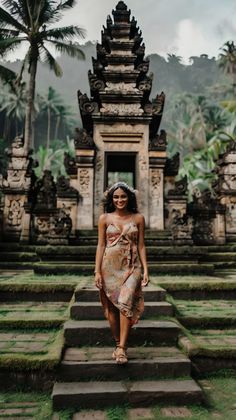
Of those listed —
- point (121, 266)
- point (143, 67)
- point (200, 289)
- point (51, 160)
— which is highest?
point (51, 160)

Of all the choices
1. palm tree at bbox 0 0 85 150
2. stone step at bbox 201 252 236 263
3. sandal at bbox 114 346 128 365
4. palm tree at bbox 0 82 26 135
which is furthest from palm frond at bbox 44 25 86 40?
palm tree at bbox 0 82 26 135

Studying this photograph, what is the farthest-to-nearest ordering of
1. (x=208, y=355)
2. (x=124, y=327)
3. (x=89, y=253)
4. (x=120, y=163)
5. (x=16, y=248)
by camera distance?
(x=120, y=163) → (x=16, y=248) → (x=89, y=253) → (x=208, y=355) → (x=124, y=327)

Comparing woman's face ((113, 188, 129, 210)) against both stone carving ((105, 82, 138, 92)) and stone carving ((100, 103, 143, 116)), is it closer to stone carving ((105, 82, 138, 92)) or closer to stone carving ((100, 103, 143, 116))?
stone carving ((100, 103, 143, 116))

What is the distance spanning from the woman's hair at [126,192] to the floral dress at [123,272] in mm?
196

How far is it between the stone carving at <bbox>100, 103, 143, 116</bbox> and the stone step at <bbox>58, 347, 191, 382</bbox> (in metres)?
7.36

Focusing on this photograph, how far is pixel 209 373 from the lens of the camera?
374cm

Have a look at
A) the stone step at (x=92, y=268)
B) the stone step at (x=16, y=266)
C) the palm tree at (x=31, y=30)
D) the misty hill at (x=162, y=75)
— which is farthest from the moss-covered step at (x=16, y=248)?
the misty hill at (x=162, y=75)

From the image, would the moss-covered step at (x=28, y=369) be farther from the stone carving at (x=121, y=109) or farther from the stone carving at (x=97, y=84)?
the stone carving at (x=97, y=84)

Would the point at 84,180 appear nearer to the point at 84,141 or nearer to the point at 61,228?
the point at 84,141

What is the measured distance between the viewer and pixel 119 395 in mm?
3088

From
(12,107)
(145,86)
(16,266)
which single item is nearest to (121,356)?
(16,266)

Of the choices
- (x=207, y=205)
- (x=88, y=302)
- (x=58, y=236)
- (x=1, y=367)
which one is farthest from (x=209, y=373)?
(x=207, y=205)

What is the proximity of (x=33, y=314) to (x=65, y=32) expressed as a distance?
68.9 ft

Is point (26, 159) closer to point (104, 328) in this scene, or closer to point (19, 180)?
point (19, 180)
